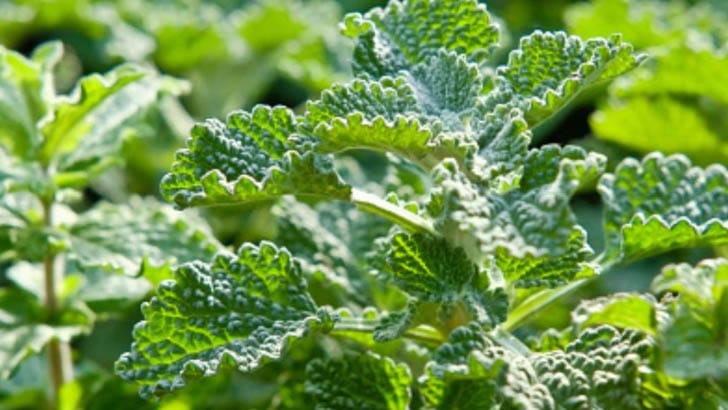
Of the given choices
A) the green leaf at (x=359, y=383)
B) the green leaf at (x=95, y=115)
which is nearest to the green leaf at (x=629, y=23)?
the green leaf at (x=95, y=115)

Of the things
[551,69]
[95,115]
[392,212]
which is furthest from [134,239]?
[551,69]

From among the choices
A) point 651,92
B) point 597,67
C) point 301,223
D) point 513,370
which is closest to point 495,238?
point 513,370

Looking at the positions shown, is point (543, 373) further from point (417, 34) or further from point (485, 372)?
point (417, 34)

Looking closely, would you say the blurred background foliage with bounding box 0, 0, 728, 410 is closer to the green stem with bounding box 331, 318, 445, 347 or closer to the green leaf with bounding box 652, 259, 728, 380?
the green stem with bounding box 331, 318, 445, 347

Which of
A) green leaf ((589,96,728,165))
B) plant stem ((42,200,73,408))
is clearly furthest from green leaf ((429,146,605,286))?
green leaf ((589,96,728,165))

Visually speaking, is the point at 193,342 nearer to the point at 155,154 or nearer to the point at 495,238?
the point at 495,238

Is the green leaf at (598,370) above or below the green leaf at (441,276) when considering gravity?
below

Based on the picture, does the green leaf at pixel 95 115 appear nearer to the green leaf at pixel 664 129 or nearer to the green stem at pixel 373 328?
the green stem at pixel 373 328
